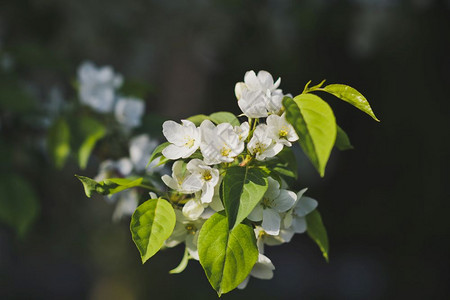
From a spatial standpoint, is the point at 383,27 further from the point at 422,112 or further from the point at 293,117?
the point at 293,117

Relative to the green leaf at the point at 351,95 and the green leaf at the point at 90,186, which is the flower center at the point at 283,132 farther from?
the green leaf at the point at 90,186

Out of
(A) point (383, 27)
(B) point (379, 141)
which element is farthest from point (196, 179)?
(B) point (379, 141)

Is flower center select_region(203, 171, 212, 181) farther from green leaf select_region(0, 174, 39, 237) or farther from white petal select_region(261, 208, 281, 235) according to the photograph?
green leaf select_region(0, 174, 39, 237)

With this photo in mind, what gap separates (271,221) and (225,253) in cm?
9

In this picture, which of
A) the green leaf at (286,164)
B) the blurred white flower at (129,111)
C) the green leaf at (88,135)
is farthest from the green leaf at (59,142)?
the green leaf at (286,164)

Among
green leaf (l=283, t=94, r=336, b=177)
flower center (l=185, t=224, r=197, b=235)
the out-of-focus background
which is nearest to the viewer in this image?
green leaf (l=283, t=94, r=336, b=177)

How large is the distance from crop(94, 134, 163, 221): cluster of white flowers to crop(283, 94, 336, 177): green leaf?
2.36 feet

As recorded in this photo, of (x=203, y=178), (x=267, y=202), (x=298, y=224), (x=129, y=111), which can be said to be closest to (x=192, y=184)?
(x=203, y=178)

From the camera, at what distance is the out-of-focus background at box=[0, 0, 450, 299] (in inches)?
Result: 111

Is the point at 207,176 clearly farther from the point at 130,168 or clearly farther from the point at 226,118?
the point at 130,168

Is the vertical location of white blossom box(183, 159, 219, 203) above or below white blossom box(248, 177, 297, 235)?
above

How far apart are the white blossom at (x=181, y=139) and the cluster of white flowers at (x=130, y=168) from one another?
0.56 m

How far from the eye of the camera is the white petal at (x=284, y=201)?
76 centimetres

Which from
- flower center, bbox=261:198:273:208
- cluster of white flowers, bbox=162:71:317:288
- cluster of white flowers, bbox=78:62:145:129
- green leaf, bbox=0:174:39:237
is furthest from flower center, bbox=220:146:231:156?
green leaf, bbox=0:174:39:237
